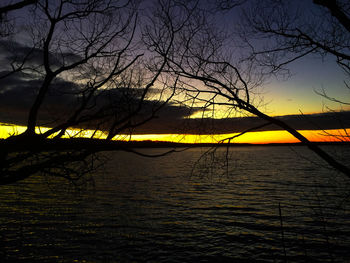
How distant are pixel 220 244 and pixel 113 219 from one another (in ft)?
25.6

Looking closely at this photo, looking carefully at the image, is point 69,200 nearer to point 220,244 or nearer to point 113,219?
point 113,219

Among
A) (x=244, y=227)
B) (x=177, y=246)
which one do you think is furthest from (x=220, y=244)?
(x=244, y=227)

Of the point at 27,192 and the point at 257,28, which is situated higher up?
the point at 257,28

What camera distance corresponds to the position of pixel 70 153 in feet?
14.8

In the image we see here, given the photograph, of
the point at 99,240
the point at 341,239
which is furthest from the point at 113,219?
the point at 341,239

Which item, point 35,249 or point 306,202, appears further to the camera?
point 306,202

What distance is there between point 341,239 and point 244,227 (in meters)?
4.82

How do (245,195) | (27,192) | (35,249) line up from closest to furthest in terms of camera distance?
(35,249) → (245,195) → (27,192)

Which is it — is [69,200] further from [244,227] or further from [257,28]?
[257,28]

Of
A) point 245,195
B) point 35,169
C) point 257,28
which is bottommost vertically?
point 245,195

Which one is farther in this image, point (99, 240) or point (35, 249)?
point (99, 240)

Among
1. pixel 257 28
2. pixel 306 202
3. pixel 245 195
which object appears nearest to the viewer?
pixel 257 28

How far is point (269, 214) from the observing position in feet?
61.8

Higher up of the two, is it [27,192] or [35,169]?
[35,169]
